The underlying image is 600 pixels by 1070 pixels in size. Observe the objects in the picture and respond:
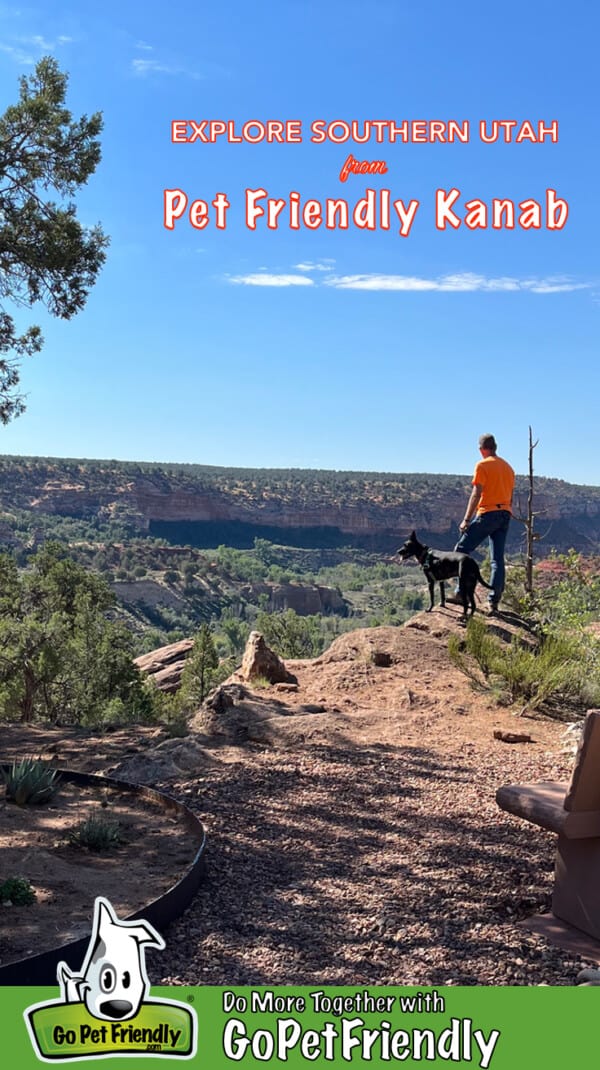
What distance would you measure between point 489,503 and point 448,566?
903 millimetres

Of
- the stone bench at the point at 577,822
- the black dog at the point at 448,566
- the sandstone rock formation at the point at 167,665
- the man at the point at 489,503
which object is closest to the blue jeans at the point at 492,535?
the man at the point at 489,503

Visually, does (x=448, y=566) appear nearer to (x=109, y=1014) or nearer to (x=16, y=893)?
(x=16, y=893)

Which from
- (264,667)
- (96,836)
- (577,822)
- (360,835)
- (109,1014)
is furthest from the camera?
(264,667)

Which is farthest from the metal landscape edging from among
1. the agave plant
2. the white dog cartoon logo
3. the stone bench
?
the stone bench

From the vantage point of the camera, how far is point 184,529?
84.2m

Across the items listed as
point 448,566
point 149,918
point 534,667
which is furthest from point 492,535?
point 149,918

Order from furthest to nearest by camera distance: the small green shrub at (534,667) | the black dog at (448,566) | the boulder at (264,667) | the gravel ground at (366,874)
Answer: the black dog at (448,566) → the boulder at (264,667) → the small green shrub at (534,667) → the gravel ground at (366,874)

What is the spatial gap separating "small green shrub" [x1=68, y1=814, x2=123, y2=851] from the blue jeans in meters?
6.36

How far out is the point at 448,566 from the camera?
10.5 meters

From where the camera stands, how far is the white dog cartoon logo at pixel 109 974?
9.86ft

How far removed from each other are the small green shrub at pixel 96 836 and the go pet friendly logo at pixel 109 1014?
76.6 inches

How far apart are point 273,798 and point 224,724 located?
184 centimetres

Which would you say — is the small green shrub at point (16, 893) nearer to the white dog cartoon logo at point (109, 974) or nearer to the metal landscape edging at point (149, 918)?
the metal landscape edging at point (149, 918)

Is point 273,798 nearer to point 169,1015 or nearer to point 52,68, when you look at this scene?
point 169,1015
